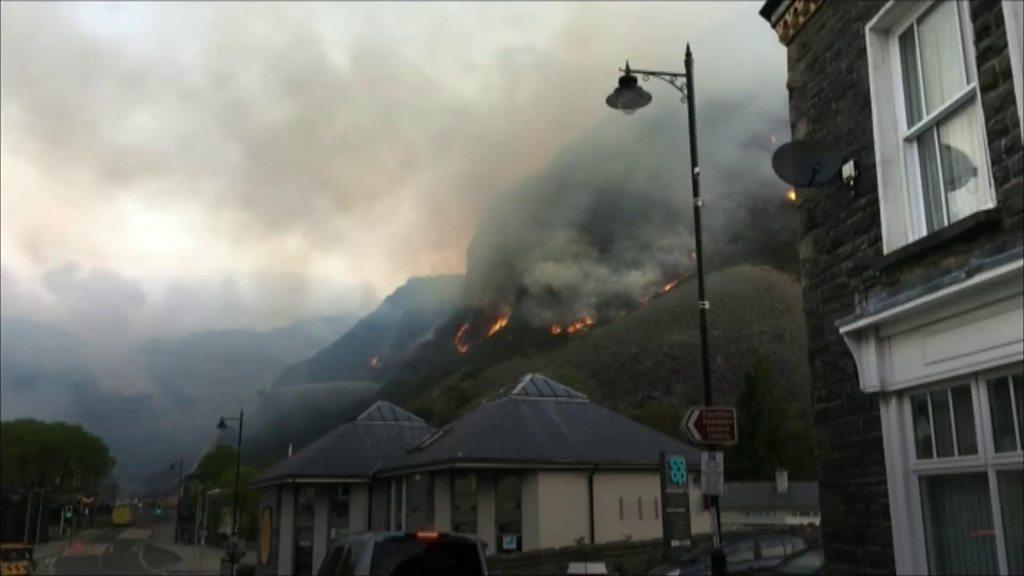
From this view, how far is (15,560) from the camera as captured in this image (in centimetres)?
3841

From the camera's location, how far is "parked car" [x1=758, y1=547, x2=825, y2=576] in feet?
47.4

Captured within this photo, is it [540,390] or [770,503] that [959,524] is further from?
[770,503]

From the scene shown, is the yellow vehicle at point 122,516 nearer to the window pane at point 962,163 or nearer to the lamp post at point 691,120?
the lamp post at point 691,120

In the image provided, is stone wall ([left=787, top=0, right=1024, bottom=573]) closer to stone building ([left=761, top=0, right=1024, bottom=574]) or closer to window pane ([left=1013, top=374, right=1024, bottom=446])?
stone building ([left=761, top=0, right=1024, bottom=574])

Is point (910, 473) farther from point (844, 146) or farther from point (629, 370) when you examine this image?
point (629, 370)

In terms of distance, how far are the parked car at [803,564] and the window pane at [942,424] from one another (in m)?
8.03

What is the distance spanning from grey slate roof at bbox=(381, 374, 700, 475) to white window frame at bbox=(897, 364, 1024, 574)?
708 inches

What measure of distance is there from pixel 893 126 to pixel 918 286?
1.56 m

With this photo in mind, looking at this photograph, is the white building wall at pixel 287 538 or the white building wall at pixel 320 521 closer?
the white building wall at pixel 320 521

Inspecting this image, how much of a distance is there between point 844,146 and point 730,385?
135 metres

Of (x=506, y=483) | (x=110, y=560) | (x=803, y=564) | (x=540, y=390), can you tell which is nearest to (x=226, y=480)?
(x=110, y=560)

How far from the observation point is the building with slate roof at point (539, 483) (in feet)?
82.4

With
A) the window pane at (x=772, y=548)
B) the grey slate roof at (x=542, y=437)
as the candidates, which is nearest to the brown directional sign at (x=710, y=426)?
the window pane at (x=772, y=548)

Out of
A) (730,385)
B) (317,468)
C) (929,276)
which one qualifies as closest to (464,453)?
(317,468)
